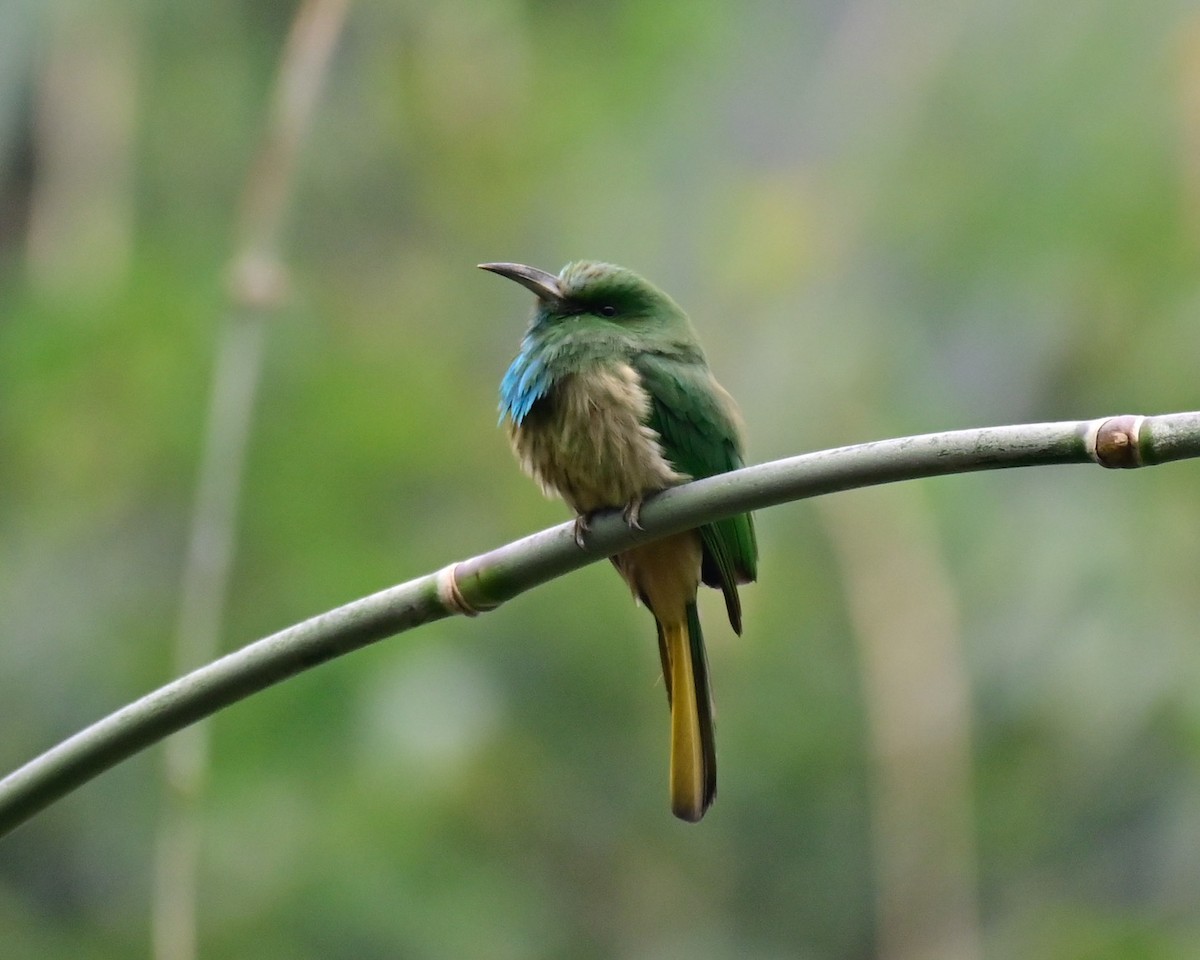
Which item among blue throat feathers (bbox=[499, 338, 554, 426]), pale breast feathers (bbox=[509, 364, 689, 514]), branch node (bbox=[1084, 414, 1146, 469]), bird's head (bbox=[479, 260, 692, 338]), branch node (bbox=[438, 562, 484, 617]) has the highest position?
bird's head (bbox=[479, 260, 692, 338])

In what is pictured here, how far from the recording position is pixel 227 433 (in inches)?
97.6

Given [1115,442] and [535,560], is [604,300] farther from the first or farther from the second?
[1115,442]

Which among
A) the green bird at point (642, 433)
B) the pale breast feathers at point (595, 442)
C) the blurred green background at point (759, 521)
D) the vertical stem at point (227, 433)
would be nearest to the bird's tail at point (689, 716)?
the green bird at point (642, 433)

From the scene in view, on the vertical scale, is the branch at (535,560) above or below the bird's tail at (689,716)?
above

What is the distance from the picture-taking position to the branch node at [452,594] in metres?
1.62

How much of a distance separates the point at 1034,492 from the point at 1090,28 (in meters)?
1.25

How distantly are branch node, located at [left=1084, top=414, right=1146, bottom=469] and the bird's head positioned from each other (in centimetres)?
132

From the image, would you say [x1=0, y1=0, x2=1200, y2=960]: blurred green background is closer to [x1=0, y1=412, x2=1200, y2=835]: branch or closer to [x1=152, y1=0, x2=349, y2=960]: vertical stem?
[x1=152, y1=0, x2=349, y2=960]: vertical stem

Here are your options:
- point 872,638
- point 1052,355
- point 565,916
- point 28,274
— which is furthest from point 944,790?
point 28,274

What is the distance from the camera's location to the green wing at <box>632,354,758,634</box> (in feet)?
8.13

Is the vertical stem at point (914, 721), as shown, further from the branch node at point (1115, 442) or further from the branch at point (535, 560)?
the branch node at point (1115, 442)

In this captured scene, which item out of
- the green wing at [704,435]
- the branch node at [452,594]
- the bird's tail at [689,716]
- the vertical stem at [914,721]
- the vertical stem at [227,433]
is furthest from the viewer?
the vertical stem at [914,721]

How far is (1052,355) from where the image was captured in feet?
14.7

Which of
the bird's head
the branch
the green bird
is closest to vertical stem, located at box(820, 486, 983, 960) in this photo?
the green bird
